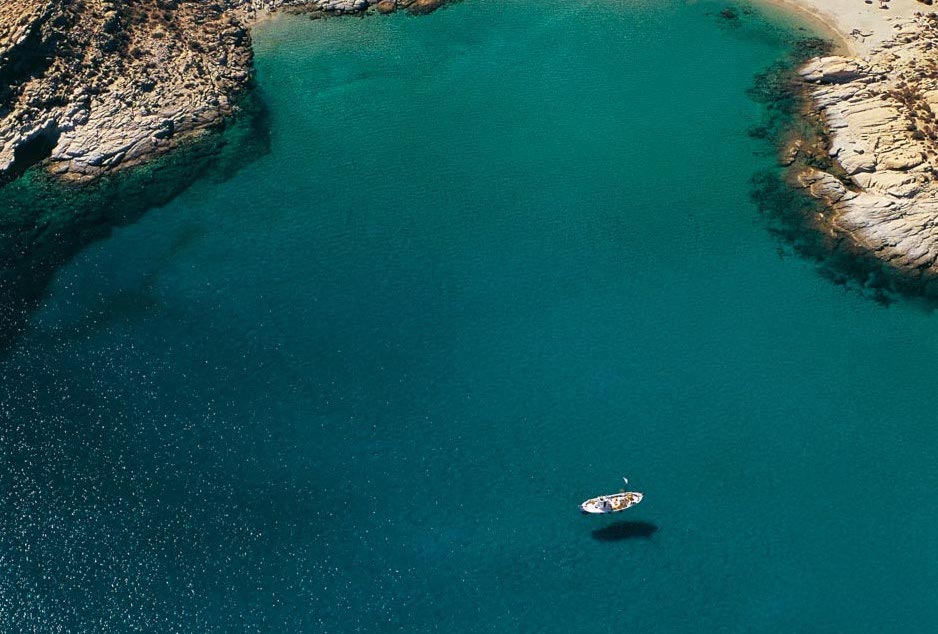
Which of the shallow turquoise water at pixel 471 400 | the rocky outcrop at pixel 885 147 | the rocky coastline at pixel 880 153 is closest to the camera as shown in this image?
the shallow turquoise water at pixel 471 400

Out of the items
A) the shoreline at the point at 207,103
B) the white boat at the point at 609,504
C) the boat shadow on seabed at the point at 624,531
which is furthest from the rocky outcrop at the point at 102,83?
the boat shadow on seabed at the point at 624,531

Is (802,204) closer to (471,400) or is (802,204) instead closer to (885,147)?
(885,147)

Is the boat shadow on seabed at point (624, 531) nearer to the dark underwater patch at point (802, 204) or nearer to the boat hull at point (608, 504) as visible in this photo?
the boat hull at point (608, 504)

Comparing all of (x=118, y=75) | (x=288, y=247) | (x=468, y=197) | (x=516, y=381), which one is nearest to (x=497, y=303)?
(x=516, y=381)

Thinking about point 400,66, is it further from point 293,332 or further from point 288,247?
point 293,332

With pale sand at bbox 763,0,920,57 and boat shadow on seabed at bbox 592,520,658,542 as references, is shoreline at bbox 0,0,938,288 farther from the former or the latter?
boat shadow on seabed at bbox 592,520,658,542

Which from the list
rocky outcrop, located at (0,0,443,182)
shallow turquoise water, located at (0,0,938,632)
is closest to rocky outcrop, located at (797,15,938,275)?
shallow turquoise water, located at (0,0,938,632)
